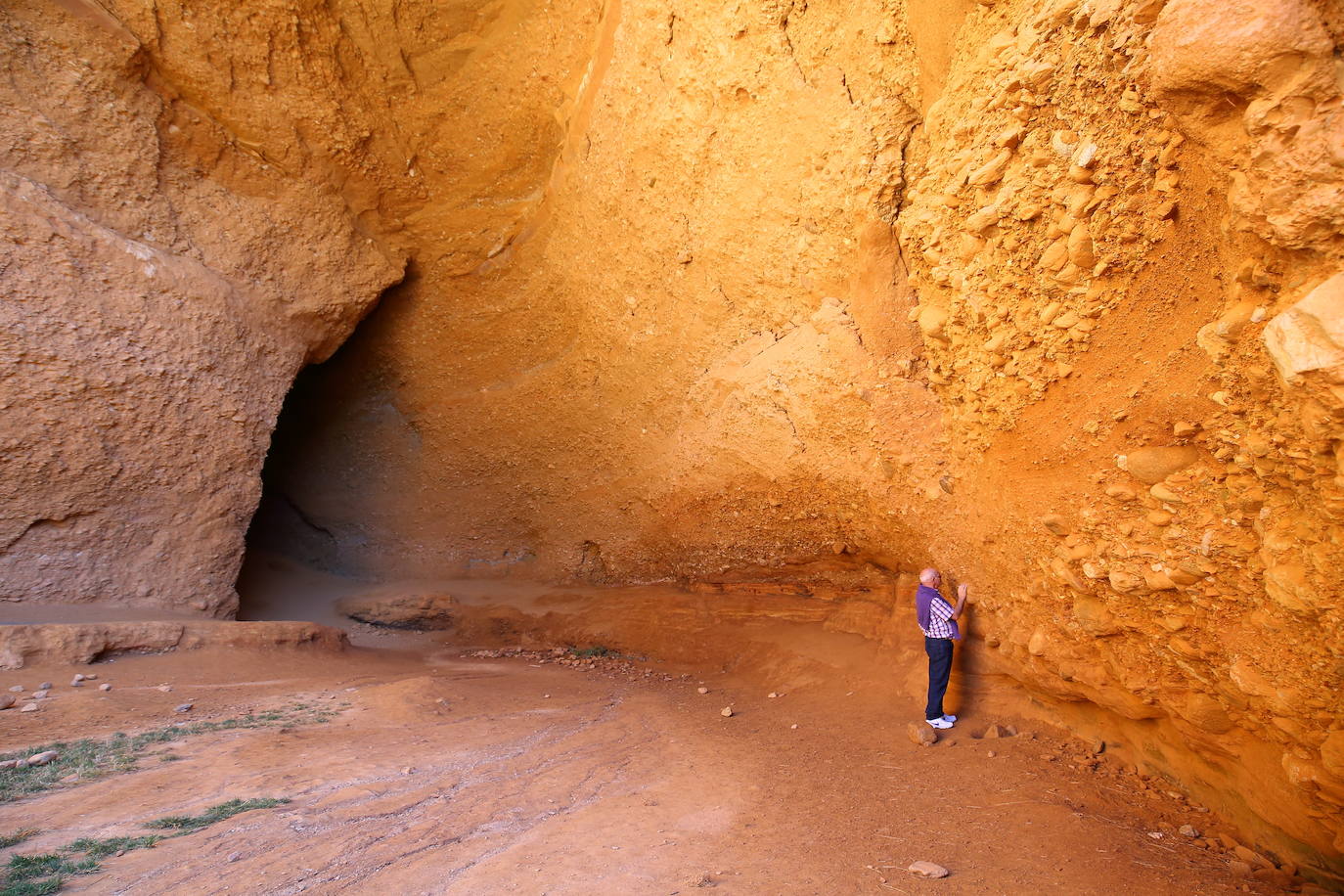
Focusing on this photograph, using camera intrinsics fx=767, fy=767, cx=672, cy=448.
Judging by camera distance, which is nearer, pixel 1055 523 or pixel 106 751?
pixel 106 751

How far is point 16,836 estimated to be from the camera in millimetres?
2342

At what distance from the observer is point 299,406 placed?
793 centimetres

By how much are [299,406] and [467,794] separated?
20.0 ft

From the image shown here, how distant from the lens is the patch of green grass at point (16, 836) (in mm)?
2281

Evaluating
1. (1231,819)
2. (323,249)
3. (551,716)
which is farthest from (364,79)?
(1231,819)

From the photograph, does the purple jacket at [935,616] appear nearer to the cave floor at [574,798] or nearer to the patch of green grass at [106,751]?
the cave floor at [574,798]

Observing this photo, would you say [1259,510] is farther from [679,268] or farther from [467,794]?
[679,268]

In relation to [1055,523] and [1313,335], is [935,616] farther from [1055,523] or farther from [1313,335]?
[1313,335]

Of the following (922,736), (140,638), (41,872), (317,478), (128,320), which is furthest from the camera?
(317,478)

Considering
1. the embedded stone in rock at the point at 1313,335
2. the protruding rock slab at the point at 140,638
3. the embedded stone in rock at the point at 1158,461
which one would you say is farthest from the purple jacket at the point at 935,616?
the protruding rock slab at the point at 140,638

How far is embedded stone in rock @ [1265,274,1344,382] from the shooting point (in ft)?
6.29

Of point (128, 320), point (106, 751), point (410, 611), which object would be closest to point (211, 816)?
point (106, 751)

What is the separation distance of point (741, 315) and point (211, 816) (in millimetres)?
3786

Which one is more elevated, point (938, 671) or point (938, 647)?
point (938, 647)
